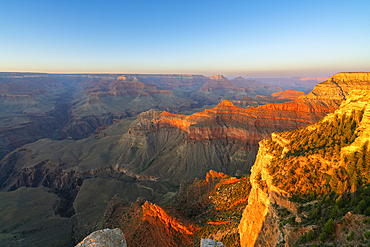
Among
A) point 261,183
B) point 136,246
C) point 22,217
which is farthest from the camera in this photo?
point 22,217

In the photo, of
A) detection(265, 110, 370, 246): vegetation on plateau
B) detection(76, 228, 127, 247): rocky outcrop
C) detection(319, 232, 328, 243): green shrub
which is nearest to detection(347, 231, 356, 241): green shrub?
detection(265, 110, 370, 246): vegetation on plateau

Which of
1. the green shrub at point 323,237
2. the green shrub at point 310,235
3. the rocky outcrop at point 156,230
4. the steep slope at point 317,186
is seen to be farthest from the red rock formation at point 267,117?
the green shrub at point 323,237

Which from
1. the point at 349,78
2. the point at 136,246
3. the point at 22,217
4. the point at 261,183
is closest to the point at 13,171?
the point at 22,217

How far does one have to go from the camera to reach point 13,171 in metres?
99.9

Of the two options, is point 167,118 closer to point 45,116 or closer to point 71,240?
point 71,240

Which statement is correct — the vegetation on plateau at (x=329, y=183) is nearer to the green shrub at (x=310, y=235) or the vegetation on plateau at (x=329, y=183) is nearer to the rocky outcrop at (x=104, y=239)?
the green shrub at (x=310, y=235)

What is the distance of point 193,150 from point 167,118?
33.8 meters

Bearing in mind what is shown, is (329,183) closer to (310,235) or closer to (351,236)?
(310,235)

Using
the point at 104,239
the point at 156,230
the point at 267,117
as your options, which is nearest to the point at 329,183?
the point at 104,239

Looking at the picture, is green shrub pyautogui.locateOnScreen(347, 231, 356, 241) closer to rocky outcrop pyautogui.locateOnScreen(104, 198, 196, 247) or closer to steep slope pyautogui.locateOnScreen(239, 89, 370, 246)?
steep slope pyautogui.locateOnScreen(239, 89, 370, 246)

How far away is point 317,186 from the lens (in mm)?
17297

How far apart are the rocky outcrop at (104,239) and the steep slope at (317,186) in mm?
13918

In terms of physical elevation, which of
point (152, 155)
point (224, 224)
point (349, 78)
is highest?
point (349, 78)

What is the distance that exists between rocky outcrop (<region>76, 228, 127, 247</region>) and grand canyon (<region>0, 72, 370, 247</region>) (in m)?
0.17
